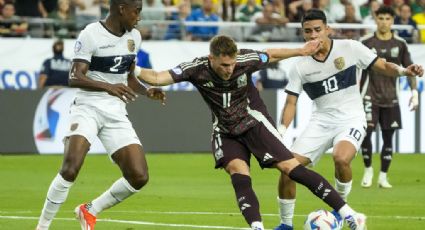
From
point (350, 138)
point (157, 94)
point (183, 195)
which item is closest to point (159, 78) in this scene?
point (157, 94)

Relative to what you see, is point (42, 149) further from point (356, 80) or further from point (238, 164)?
point (238, 164)

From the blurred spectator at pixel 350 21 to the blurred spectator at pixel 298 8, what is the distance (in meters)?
0.80

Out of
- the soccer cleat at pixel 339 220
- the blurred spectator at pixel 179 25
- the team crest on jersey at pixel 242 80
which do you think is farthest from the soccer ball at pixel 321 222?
the blurred spectator at pixel 179 25

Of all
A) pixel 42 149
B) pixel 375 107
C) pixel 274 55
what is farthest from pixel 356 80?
pixel 42 149

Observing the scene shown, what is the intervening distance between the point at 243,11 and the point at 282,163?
15.8m

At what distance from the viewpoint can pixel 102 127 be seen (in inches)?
510

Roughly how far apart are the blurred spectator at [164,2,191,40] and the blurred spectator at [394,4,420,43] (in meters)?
4.75

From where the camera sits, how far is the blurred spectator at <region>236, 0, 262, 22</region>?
27797mm

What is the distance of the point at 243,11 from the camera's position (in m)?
27.9

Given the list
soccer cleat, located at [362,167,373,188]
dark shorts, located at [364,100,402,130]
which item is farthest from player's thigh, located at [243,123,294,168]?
dark shorts, located at [364,100,402,130]

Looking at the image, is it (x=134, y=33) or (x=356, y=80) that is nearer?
(x=134, y=33)

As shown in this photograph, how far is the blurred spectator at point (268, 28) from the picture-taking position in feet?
89.7

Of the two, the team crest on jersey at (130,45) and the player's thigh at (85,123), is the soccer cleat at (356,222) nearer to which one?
the player's thigh at (85,123)

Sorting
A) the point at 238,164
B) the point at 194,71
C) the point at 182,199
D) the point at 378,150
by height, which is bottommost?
the point at 378,150
